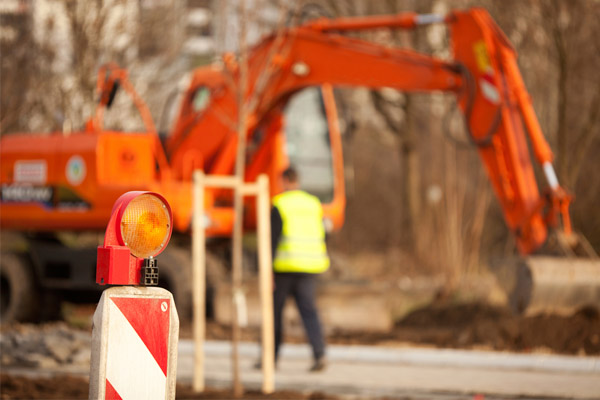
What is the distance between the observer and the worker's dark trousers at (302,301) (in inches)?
381

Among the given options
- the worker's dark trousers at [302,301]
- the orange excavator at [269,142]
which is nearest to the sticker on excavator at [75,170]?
the orange excavator at [269,142]

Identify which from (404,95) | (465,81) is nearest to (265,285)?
(465,81)

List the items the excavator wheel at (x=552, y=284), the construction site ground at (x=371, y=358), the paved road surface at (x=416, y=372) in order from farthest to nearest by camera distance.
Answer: the excavator wheel at (x=552, y=284)
the paved road surface at (x=416, y=372)
the construction site ground at (x=371, y=358)

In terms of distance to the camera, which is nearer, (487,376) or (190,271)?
(487,376)

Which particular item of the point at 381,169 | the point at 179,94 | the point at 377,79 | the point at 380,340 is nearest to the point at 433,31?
the point at 381,169

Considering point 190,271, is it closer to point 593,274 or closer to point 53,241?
point 53,241

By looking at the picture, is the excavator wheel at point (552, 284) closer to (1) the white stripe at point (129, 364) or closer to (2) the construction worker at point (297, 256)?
(2) the construction worker at point (297, 256)

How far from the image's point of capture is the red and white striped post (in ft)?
12.1

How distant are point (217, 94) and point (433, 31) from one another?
11239mm

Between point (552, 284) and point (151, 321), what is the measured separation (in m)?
7.35

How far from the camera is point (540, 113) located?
19.7m

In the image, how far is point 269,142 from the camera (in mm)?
14484

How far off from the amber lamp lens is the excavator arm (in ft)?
22.5

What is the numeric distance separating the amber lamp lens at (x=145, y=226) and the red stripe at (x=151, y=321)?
6.9 inches
